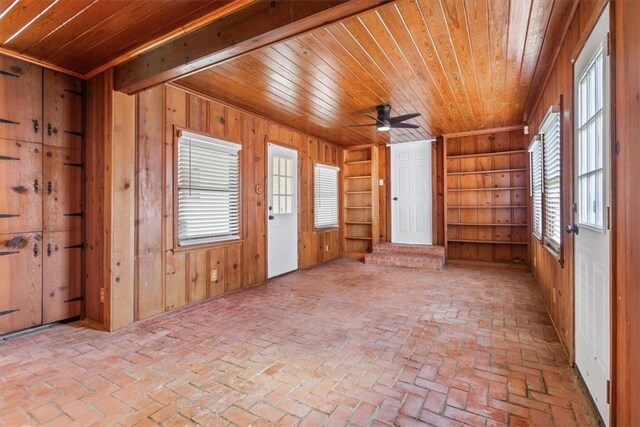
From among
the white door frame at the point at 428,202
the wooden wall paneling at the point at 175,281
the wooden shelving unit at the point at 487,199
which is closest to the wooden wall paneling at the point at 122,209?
the wooden wall paneling at the point at 175,281

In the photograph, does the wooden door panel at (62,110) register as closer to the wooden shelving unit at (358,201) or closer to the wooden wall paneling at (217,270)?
the wooden wall paneling at (217,270)

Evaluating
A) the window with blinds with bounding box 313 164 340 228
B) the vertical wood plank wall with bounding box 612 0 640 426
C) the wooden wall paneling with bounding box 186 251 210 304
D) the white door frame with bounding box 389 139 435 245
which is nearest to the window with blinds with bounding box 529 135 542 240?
the white door frame with bounding box 389 139 435 245

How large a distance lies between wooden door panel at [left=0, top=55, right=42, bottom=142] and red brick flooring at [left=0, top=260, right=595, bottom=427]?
181cm

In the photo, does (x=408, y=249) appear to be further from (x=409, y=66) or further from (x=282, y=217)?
(x=409, y=66)

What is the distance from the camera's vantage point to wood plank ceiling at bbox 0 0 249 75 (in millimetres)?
1996

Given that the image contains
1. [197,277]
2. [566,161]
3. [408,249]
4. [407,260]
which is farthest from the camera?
[408,249]

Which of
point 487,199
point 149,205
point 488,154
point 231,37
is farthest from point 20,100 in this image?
point 487,199

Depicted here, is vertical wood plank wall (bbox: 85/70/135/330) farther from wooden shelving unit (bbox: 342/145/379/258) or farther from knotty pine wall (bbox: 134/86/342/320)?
wooden shelving unit (bbox: 342/145/379/258)

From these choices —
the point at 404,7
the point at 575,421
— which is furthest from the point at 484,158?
the point at 575,421

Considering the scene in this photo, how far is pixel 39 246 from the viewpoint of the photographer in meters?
2.81

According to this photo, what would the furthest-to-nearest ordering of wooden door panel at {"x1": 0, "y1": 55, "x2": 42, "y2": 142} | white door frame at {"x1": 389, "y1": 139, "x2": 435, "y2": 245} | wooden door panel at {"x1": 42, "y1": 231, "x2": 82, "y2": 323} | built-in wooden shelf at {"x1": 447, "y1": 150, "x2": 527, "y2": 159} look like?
white door frame at {"x1": 389, "y1": 139, "x2": 435, "y2": 245} < built-in wooden shelf at {"x1": 447, "y1": 150, "x2": 527, "y2": 159} < wooden door panel at {"x1": 42, "y1": 231, "x2": 82, "y2": 323} < wooden door panel at {"x1": 0, "y1": 55, "x2": 42, "y2": 142}

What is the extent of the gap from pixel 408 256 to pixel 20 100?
5562 mm

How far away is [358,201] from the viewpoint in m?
7.08

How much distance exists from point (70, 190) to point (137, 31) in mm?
1745
